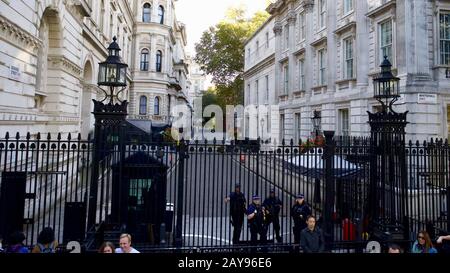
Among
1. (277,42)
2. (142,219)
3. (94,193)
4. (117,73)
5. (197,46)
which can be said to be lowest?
(142,219)

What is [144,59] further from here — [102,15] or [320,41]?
[320,41]

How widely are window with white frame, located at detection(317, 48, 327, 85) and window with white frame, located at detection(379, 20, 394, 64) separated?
527cm

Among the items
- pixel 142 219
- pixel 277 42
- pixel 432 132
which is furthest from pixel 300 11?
pixel 142 219

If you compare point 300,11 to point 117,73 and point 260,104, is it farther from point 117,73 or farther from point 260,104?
point 117,73

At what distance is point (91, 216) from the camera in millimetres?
6629

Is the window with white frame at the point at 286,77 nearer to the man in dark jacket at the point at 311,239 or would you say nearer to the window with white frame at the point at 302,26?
the window with white frame at the point at 302,26

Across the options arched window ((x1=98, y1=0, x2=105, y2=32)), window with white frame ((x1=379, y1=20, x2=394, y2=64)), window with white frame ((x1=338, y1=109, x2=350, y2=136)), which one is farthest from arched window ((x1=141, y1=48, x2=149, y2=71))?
window with white frame ((x1=379, y1=20, x2=394, y2=64))

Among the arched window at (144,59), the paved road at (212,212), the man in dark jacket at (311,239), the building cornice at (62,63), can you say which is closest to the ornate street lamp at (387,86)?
the paved road at (212,212)

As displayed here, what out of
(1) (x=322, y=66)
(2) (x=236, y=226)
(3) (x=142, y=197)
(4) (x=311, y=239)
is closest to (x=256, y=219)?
(2) (x=236, y=226)

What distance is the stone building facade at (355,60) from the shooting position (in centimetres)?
1355

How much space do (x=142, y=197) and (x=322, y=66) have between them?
56.9ft
